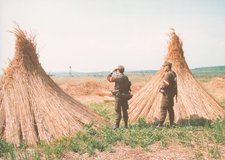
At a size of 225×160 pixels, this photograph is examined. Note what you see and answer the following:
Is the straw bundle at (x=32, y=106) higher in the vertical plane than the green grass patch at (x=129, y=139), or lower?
higher

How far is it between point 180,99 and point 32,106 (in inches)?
178

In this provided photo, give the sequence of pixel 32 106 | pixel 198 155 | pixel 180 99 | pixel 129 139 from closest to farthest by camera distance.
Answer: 1. pixel 198 155
2. pixel 129 139
3. pixel 32 106
4. pixel 180 99

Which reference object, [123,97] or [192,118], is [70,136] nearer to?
[123,97]

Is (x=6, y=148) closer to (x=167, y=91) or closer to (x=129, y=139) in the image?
(x=129, y=139)

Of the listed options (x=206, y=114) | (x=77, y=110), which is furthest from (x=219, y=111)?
(x=77, y=110)

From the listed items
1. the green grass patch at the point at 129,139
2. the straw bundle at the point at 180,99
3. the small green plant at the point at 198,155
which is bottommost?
the small green plant at the point at 198,155

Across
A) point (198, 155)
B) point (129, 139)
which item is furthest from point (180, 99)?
point (198, 155)

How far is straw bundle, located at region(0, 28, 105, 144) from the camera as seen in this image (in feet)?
27.7

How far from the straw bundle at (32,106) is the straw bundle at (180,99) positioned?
1.91 metres

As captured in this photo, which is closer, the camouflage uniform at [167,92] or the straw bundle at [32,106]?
the straw bundle at [32,106]

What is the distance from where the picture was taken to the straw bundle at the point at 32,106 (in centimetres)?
845

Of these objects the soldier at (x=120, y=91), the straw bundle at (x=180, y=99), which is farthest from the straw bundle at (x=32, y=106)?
the straw bundle at (x=180, y=99)

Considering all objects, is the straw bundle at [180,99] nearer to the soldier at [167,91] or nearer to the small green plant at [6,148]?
the soldier at [167,91]

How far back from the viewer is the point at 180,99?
37.4 feet
